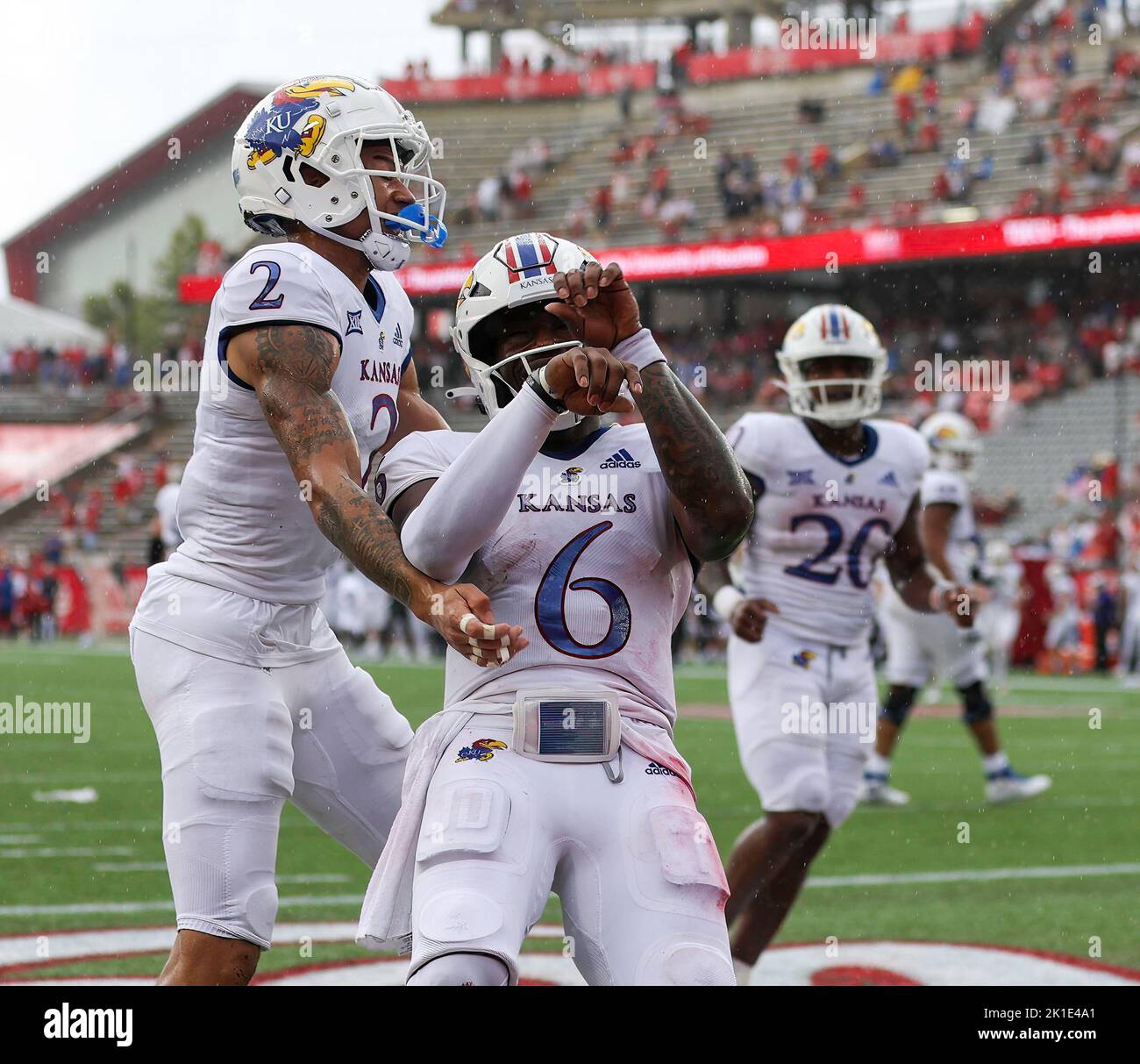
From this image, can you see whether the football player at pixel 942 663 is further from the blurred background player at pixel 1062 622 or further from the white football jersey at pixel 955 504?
the blurred background player at pixel 1062 622

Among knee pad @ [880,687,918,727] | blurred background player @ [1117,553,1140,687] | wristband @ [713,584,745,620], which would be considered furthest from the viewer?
blurred background player @ [1117,553,1140,687]

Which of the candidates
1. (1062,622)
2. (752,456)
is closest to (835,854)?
(752,456)

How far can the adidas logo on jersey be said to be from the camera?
3078mm

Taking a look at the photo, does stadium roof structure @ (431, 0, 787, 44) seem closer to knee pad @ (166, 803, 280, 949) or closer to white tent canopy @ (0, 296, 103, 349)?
white tent canopy @ (0, 296, 103, 349)

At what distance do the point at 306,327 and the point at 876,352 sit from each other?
2866mm

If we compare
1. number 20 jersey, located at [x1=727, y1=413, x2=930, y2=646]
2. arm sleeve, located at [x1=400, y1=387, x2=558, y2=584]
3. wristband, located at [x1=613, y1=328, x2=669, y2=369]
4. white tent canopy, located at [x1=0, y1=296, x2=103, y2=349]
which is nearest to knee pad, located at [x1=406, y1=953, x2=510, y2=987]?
arm sleeve, located at [x1=400, y1=387, x2=558, y2=584]

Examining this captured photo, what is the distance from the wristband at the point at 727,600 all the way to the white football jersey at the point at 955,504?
3.56m

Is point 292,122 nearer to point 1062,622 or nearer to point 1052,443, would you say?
point 1062,622

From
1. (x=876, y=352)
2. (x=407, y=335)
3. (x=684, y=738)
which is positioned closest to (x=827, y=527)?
(x=876, y=352)

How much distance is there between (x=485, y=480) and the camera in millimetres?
2809

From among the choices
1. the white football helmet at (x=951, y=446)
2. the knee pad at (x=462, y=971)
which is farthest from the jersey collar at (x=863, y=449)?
the white football helmet at (x=951, y=446)

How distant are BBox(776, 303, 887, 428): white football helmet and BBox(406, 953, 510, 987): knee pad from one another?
3.28 meters

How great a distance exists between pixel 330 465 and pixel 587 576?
20.1 inches

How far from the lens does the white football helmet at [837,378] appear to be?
571 centimetres
